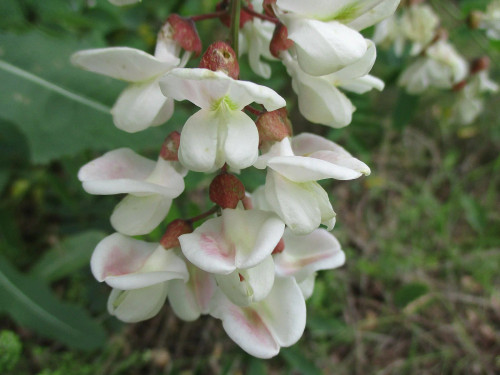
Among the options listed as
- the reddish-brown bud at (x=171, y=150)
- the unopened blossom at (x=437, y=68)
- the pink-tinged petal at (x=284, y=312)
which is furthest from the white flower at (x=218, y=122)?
the unopened blossom at (x=437, y=68)

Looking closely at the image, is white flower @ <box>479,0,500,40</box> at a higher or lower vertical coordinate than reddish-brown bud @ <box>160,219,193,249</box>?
higher

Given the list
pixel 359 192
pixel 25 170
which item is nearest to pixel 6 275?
pixel 25 170

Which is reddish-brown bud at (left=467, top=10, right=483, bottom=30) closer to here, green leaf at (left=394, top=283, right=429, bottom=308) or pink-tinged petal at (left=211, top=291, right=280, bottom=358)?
green leaf at (left=394, top=283, right=429, bottom=308)

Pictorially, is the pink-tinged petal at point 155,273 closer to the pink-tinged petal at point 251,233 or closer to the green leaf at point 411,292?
the pink-tinged petal at point 251,233

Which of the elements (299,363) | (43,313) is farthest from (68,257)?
(299,363)

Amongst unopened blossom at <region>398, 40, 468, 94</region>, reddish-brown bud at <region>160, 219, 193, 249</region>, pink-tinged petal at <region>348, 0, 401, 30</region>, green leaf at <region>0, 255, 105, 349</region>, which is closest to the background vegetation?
green leaf at <region>0, 255, 105, 349</region>

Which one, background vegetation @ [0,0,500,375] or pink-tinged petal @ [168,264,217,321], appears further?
background vegetation @ [0,0,500,375]

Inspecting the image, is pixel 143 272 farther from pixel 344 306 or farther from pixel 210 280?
pixel 344 306
